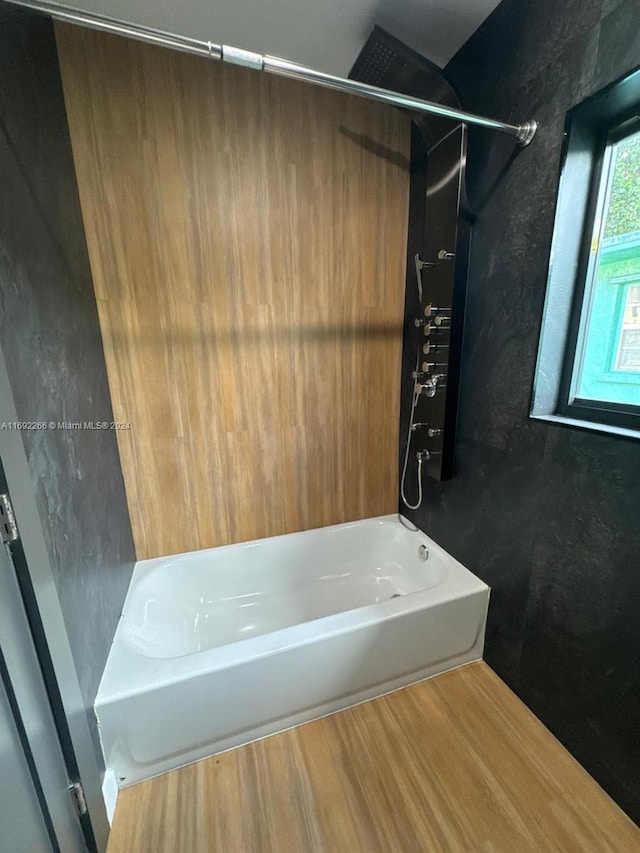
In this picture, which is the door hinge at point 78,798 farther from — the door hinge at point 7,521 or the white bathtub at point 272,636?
the door hinge at point 7,521

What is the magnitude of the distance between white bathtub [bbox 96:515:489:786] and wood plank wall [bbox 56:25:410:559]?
204 mm

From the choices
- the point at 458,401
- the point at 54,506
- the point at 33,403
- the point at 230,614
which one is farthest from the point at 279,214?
the point at 230,614

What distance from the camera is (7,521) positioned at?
719 mm

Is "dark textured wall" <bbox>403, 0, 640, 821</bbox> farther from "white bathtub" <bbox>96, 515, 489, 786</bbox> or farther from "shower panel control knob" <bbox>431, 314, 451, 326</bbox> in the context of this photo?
"white bathtub" <bbox>96, 515, 489, 786</bbox>

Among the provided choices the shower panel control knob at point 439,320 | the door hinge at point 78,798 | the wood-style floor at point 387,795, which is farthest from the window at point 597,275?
the door hinge at point 78,798

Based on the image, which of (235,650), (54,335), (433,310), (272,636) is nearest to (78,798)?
(235,650)

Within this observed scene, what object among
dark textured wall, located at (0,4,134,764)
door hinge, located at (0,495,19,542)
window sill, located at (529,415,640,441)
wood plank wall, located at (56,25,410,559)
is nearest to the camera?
door hinge, located at (0,495,19,542)

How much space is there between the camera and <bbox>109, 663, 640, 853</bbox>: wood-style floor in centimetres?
103

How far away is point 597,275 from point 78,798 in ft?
7.14

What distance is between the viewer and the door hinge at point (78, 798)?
0.90 m

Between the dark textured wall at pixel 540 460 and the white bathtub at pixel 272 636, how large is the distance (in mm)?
273

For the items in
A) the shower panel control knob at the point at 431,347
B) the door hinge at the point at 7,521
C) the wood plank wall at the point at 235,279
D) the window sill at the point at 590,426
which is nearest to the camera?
the door hinge at the point at 7,521

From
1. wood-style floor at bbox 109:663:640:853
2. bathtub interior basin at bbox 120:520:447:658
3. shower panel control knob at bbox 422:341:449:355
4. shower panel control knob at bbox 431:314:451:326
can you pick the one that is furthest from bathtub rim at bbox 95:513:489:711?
shower panel control knob at bbox 431:314:451:326

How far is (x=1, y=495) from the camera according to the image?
711mm
